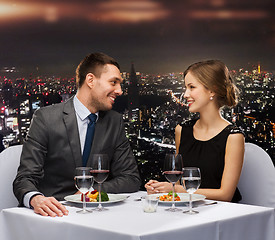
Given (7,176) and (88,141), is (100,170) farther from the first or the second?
(7,176)

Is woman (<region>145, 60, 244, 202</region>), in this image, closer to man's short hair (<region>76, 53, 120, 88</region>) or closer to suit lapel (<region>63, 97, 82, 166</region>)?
man's short hair (<region>76, 53, 120, 88</region>)

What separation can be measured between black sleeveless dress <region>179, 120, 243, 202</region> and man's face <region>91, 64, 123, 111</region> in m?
0.54

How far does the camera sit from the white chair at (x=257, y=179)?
254 centimetres

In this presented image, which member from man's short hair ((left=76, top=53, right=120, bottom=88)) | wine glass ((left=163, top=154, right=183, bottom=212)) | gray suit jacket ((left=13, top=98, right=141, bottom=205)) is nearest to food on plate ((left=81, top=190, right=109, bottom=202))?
wine glass ((left=163, top=154, right=183, bottom=212))

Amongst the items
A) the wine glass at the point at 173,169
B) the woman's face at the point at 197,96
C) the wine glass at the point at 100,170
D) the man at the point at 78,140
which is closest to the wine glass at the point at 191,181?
the wine glass at the point at 173,169

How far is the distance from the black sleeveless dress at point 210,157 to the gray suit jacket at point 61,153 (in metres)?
0.34

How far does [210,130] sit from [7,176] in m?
1.16

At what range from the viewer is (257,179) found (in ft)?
8.47

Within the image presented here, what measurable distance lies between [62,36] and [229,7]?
172 cm

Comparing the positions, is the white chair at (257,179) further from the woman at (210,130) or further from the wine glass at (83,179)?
the wine glass at (83,179)

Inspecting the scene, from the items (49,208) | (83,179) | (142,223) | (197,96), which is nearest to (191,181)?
(142,223)

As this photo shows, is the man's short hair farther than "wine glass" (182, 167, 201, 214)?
Yes

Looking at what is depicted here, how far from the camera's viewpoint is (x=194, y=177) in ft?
5.75

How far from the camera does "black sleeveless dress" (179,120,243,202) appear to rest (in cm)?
252
